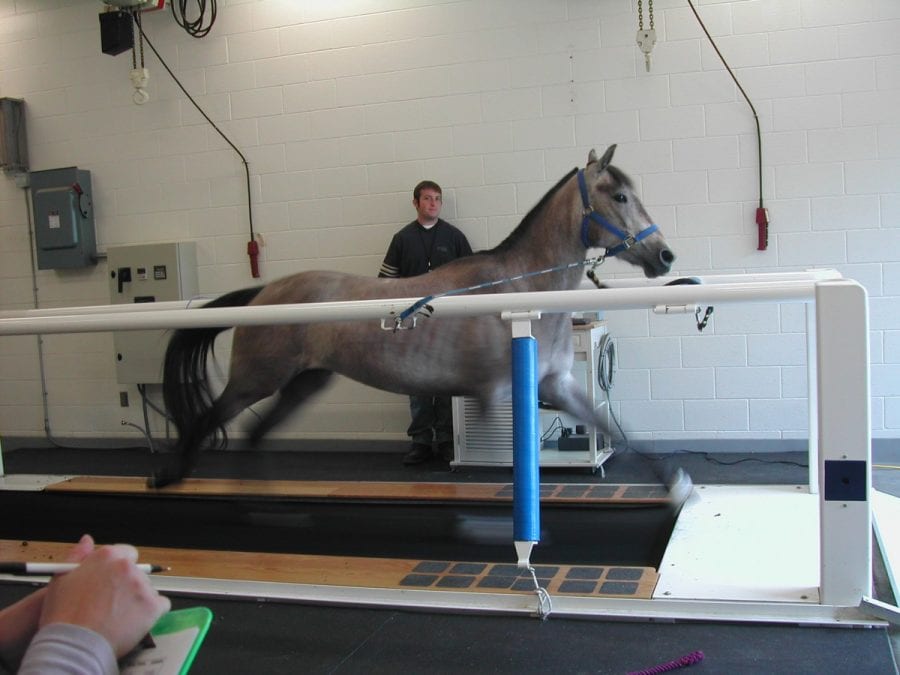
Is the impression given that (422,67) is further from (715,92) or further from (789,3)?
(789,3)

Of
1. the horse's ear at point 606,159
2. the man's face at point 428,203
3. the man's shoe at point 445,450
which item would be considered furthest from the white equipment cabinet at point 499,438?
the horse's ear at point 606,159

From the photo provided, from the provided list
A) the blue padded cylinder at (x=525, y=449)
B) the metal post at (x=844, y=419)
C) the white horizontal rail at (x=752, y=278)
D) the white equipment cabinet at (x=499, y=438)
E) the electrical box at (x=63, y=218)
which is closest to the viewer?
the metal post at (x=844, y=419)

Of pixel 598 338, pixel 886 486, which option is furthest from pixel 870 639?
pixel 598 338

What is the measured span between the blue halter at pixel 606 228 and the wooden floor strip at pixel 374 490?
1.04m

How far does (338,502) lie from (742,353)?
2.66 m

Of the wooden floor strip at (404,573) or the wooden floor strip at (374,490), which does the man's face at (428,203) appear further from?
the wooden floor strip at (404,573)

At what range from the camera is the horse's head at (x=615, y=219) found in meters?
3.24

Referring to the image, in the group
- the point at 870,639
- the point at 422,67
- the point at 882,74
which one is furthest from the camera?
the point at 422,67

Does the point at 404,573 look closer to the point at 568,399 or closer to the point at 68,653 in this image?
the point at 568,399

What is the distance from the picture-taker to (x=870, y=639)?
6.16ft

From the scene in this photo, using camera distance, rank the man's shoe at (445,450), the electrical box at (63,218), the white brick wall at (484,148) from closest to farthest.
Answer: the white brick wall at (484,148) → the man's shoe at (445,450) → the electrical box at (63,218)

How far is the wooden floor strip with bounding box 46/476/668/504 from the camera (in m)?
3.51

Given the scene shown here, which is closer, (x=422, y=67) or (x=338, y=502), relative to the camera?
(x=338, y=502)

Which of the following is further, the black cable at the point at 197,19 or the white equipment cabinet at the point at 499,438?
the black cable at the point at 197,19
